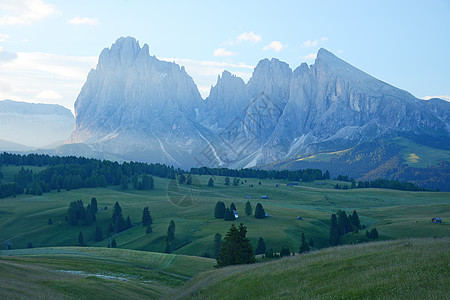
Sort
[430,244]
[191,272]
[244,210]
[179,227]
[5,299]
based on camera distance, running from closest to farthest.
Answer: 1. [5,299]
2. [430,244]
3. [191,272]
4. [179,227]
5. [244,210]

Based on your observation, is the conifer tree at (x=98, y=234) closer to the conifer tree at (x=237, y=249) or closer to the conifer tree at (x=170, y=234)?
the conifer tree at (x=170, y=234)

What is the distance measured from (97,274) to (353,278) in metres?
42.5

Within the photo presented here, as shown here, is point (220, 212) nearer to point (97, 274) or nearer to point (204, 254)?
point (204, 254)

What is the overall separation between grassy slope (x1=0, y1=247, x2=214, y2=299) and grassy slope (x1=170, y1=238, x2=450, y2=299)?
10.6m

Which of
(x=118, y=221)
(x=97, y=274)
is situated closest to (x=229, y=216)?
(x=118, y=221)

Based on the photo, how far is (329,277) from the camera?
29.5 metres

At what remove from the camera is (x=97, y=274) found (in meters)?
58.3

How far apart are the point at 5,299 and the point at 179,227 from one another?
10232 centimetres

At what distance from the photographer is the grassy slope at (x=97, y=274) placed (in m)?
37.5

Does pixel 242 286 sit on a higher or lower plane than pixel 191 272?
higher

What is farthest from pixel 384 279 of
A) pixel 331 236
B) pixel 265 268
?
pixel 331 236

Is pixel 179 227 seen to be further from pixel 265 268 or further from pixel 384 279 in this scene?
pixel 384 279

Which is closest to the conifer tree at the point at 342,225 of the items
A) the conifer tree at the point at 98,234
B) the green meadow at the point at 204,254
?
the green meadow at the point at 204,254

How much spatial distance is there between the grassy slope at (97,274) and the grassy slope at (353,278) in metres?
10.6
